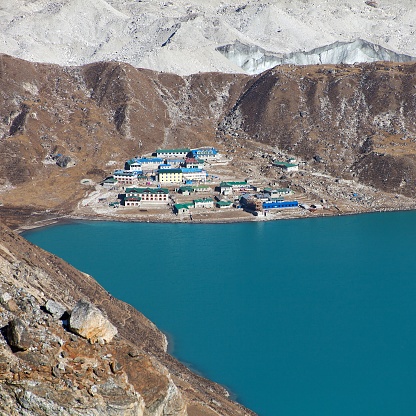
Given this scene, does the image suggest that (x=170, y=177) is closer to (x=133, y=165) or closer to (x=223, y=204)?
(x=133, y=165)

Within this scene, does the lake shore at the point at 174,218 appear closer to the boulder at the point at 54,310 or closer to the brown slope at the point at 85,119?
the brown slope at the point at 85,119

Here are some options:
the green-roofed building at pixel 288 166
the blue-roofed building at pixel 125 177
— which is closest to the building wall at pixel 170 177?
the blue-roofed building at pixel 125 177

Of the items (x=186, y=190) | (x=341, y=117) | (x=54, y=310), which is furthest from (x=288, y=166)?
(x=54, y=310)

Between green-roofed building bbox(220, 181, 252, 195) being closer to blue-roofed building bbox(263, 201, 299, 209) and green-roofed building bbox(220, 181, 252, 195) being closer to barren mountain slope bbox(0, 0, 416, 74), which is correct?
blue-roofed building bbox(263, 201, 299, 209)

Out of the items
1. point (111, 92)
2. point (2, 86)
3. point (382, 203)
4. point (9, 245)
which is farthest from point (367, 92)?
point (9, 245)

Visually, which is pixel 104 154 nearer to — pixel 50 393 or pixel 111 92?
pixel 111 92

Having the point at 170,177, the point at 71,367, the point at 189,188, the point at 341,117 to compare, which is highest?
the point at 341,117

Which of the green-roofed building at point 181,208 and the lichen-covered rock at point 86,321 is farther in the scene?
the green-roofed building at point 181,208

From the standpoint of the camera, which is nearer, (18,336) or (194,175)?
(18,336)
